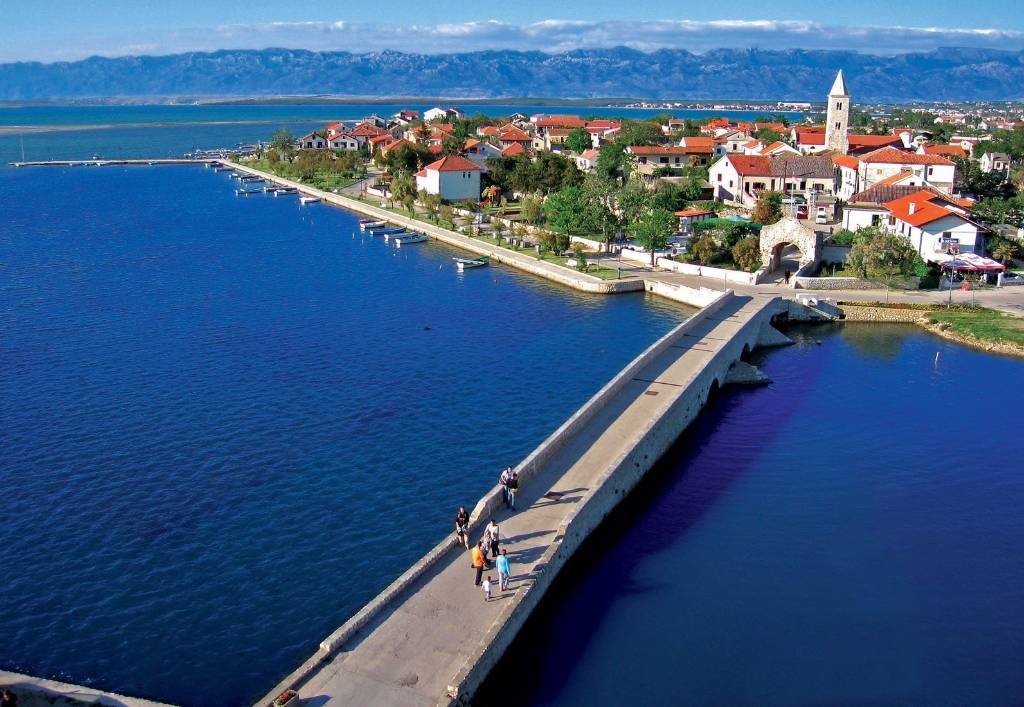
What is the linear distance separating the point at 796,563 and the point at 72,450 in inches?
1010

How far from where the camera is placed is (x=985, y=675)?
21.6 m

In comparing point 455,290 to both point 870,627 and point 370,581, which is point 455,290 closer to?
point 370,581

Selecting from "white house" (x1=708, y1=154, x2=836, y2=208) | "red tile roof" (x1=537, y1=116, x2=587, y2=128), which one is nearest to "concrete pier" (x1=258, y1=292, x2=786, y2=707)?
"white house" (x1=708, y1=154, x2=836, y2=208)

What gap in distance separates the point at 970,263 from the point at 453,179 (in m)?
53.0

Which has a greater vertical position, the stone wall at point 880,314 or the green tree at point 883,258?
the green tree at point 883,258

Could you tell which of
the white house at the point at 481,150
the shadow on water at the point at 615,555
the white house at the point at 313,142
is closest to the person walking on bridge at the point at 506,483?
the shadow on water at the point at 615,555

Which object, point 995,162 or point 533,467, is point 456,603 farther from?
point 995,162

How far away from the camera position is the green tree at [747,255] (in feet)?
194

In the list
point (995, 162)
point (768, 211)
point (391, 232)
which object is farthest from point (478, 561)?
point (995, 162)

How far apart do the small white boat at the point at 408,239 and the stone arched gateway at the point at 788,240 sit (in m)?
31.2

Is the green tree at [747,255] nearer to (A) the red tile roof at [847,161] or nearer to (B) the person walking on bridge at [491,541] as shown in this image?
(A) the red tile roof at [847,161]

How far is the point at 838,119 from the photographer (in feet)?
365

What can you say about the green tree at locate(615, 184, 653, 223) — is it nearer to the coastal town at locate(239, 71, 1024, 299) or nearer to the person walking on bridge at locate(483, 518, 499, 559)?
the coastal town at locate(239, 71, 1024, 299)

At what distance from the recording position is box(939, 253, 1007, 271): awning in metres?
54.7
